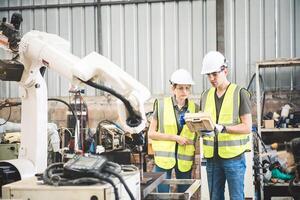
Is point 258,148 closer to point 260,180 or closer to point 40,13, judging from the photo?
point 260,180

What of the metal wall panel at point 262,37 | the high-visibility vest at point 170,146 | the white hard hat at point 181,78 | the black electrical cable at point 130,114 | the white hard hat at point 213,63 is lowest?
the high-visibility vest at point 170,146

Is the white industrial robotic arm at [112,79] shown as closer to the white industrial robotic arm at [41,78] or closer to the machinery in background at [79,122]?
the white industrial robotic arm at [41,78]

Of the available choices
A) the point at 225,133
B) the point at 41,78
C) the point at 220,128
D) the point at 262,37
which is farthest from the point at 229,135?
the point at 262,37

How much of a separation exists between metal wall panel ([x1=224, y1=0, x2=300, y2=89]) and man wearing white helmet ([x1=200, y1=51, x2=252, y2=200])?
7.92 ft

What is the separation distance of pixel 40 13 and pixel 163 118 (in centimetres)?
338

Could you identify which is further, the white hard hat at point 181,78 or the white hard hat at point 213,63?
→ the white hard hat at point 181,78

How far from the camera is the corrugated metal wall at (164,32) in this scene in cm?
549

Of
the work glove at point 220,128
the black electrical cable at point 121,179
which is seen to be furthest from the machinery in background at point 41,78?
the work glove at point 220,128

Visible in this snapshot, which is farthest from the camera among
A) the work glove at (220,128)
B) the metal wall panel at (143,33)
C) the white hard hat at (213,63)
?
the metal wall panel at (143,33)

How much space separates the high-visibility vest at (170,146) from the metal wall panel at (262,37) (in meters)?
2.28

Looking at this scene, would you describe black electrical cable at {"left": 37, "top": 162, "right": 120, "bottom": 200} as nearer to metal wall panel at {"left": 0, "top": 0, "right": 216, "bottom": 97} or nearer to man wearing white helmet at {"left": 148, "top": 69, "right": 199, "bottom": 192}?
man wearing white helmet at {"left": 148, "top": 69, "right": 199, "bottom": 192}

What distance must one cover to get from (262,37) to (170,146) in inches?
107

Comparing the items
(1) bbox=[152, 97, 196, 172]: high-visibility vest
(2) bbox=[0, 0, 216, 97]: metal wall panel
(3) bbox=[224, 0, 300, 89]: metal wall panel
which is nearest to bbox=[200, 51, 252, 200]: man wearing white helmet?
(1) bbox=[152, 97, 196, 172]: high-visibility vest

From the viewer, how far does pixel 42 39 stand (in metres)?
1.86
